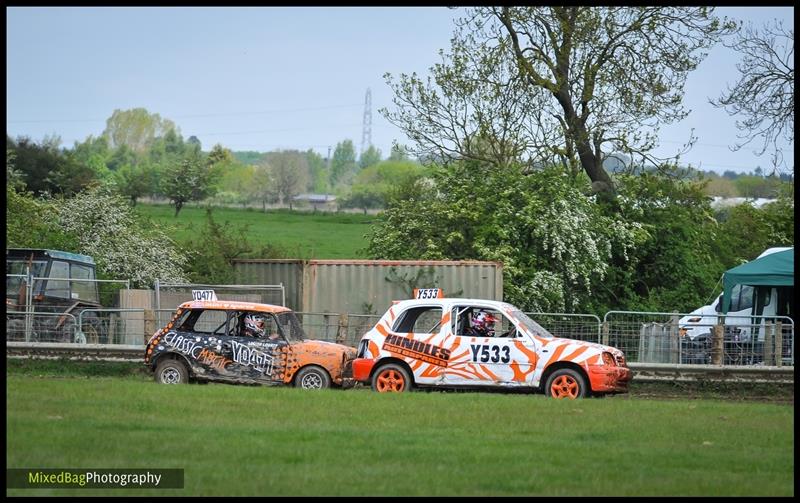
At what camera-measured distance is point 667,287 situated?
39.4 m

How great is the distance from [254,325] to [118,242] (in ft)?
70.6

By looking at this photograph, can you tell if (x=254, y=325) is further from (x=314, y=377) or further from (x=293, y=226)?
(x=293, y=226)

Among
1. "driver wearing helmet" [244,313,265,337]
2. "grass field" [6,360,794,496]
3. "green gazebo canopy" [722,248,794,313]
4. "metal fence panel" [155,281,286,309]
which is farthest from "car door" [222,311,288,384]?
"green gazebo canopy" [722,248,794,313]

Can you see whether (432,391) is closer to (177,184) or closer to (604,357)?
(604,357)

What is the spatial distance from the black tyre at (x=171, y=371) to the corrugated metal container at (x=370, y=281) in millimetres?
7074

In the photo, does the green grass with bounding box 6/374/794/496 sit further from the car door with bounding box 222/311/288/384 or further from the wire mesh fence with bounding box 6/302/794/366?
the wire mesh fence with bounding box 6/302/794/366

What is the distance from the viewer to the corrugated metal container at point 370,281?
89.2 ft

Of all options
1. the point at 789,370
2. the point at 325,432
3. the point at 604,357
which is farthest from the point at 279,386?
the point at 789,370

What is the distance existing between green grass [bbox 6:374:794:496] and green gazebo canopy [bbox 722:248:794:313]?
1074 cm

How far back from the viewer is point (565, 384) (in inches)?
761

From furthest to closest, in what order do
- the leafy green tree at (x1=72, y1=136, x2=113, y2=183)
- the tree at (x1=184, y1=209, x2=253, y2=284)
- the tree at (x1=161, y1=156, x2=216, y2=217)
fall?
the leafy green tree at (x1=72, y1=136, x2=113, y2=183)
the tree at (x1=161, y1=156, x2=216, y2=217)
the tree at (x1=184, y1=209, x2=253, y2=284)

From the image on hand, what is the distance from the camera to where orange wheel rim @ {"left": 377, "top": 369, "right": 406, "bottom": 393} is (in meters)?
19.6

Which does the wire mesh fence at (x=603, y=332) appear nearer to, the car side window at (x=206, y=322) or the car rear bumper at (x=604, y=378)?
the car side window at (x=206, y=322)

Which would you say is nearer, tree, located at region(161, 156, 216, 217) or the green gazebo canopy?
the green gazebo canopy
